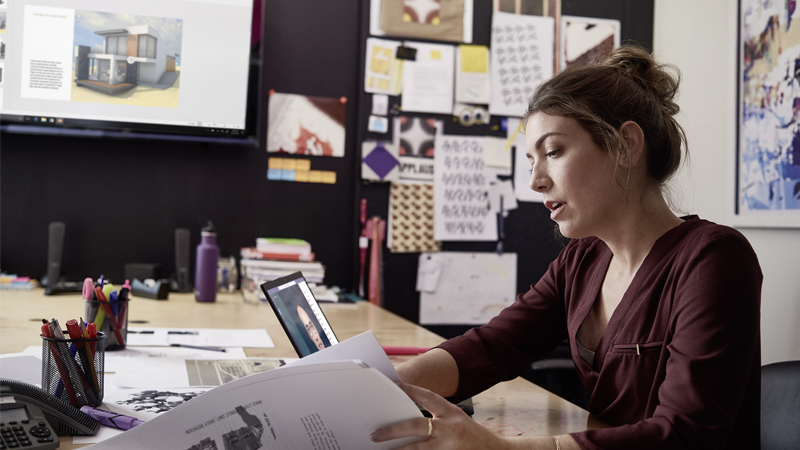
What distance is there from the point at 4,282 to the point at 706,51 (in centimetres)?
250

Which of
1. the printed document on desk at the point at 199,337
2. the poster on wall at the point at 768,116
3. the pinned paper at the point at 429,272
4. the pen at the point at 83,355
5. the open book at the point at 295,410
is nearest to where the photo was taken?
the open book at the point at 295,410

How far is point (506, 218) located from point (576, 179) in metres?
1.49

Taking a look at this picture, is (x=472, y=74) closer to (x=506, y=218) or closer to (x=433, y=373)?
(x=506, y=218)

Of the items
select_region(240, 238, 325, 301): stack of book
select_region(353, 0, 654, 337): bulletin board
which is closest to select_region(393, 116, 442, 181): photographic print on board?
select_region(353, 0, 654, 337): bulletin board

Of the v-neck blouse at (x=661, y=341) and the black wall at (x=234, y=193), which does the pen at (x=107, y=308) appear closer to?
the v-neck blouse at (x=661, y=341)

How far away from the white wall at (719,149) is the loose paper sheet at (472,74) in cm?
75

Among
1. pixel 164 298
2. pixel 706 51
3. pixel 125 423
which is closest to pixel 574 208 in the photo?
pixel 125 423

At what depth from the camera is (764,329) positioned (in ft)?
6.01

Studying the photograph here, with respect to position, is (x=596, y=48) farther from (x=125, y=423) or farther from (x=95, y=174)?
(x=125, y=423)

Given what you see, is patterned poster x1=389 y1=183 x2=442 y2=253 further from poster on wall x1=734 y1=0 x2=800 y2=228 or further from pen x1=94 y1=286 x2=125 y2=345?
pen x1=94 y1=286 x2=125 y2=345

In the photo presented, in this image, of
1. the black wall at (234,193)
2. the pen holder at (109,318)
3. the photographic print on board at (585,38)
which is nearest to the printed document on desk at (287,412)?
the pen holder at (109,318)

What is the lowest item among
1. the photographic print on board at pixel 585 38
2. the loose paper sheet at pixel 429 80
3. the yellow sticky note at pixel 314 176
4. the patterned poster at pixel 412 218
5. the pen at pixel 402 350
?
the pen at pixel 402 350

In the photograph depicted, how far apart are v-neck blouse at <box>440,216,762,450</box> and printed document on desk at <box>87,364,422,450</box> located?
10.9 inches

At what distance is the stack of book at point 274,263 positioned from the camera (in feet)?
6.73
